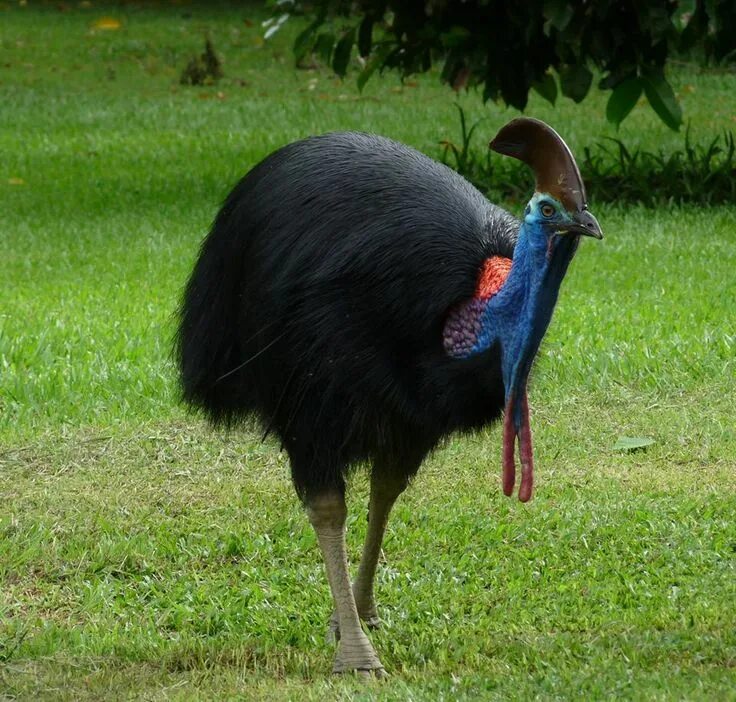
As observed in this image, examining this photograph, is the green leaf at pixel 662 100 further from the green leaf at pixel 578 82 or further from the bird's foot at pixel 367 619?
the bird's foot at pixel 367 619

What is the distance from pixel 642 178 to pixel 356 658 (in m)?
6.74

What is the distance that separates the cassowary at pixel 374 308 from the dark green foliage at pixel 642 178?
5.80 metres

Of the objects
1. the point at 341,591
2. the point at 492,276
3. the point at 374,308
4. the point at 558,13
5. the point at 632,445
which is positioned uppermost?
the point at 492,276

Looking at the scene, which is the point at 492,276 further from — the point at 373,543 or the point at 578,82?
the point at 578,82

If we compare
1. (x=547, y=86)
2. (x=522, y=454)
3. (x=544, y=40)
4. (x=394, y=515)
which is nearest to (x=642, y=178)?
(x=547, y=86)

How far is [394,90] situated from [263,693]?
12.5 meters

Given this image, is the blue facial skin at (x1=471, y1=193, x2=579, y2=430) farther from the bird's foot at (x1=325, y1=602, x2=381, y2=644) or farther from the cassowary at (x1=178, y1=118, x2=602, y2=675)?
the bird's foot at (x1=325, y1=602, x2=381, y2=644)

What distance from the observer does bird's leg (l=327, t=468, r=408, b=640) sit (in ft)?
13.2

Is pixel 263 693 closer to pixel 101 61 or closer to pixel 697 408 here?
pixel 697 408

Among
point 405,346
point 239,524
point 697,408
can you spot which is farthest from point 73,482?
point 697,408

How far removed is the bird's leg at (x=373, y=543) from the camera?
403 centimetres

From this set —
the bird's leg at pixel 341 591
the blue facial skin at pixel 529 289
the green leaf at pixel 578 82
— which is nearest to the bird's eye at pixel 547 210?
the blue facial skin at pixel 529 289

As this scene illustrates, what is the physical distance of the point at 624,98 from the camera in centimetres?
855

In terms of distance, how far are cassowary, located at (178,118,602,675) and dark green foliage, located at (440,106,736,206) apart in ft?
19.0
